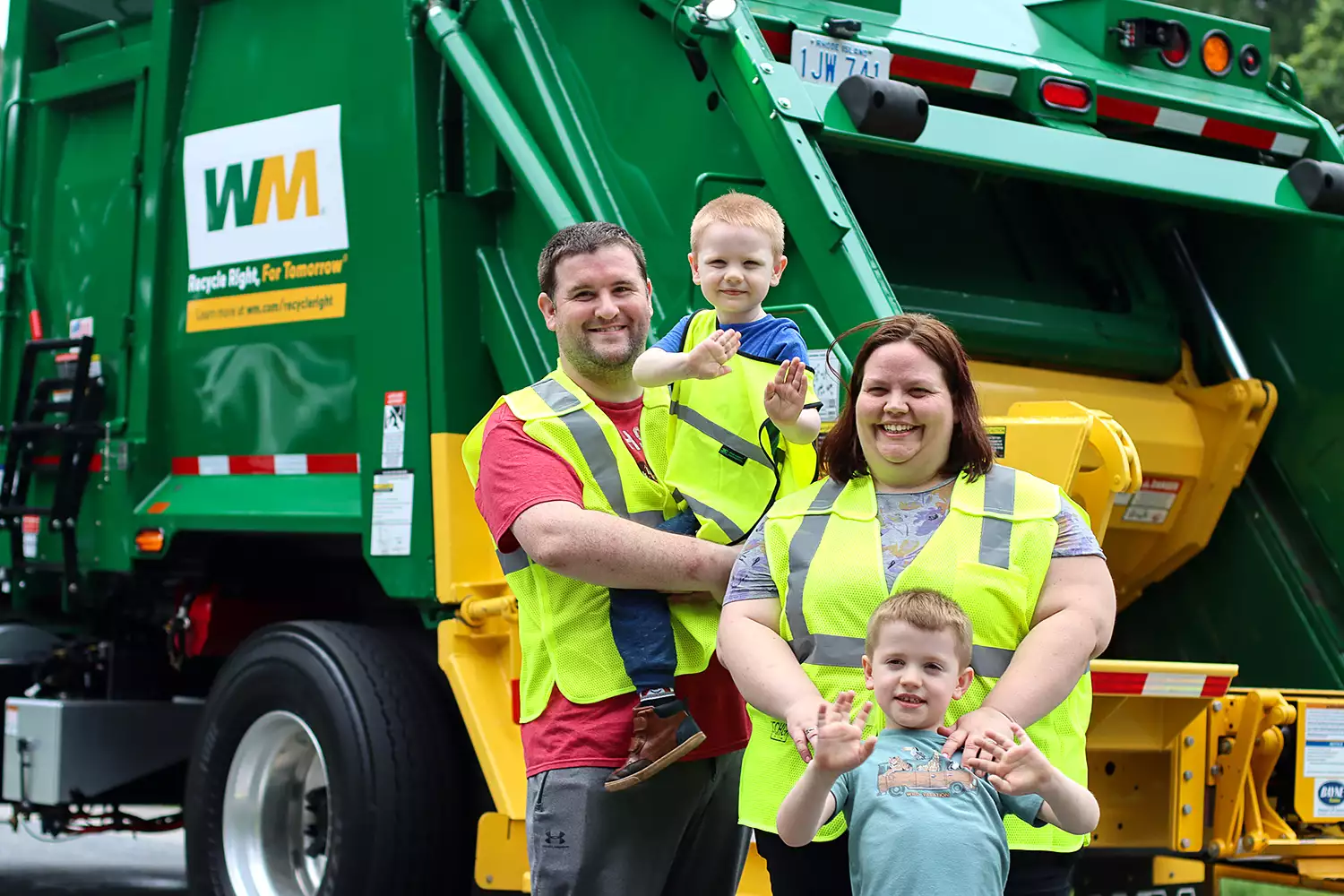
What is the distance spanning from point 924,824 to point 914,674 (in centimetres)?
18

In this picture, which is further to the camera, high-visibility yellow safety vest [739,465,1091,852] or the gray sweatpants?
the gray sweatpants

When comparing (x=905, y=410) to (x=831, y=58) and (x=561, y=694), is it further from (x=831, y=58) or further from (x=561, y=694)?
(x=831, y=58)

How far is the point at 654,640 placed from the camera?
9.62 ft

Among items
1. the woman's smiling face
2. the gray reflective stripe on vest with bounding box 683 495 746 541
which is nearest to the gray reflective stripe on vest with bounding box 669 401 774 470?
the gray reflective stripe on vest with bounding box 683 495 746 541

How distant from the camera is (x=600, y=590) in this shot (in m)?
2.97

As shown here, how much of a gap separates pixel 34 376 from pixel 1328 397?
4.08 m

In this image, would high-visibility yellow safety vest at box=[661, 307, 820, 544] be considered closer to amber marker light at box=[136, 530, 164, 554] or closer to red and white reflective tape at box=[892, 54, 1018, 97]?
red and white reflective tape at box=[892, 54, 1018, 97]

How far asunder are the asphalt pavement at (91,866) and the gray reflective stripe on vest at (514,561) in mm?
4166

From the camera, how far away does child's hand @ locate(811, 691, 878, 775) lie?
83.9 inches

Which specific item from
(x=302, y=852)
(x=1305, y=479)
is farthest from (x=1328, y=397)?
(x=302, y=852)

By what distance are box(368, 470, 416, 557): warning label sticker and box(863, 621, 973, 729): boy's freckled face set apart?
8.39 feet

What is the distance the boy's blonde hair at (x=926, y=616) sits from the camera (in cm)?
226

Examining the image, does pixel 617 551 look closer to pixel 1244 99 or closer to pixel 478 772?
pixel 478 772

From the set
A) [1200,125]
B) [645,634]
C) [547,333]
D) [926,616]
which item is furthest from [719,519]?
[1200,125]
